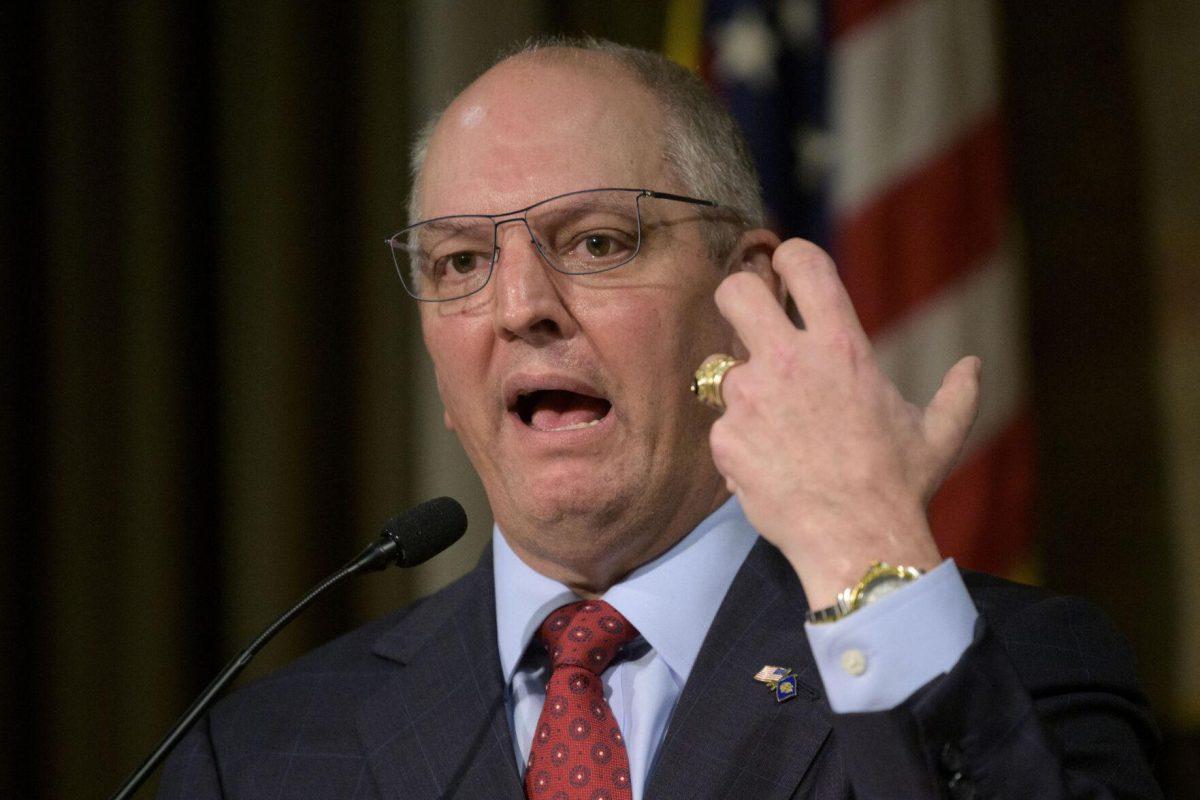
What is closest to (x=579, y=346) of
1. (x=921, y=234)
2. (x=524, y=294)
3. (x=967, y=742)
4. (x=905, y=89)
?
(x=524, y=294)

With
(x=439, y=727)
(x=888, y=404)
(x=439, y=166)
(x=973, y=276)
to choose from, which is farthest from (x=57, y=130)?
(x=888, y=404)

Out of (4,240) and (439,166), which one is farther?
(4,240)

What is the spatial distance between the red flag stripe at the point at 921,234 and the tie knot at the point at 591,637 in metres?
1.27

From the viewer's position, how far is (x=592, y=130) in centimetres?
A: 162

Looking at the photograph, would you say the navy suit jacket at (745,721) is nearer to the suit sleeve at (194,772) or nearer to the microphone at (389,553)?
the suit sleeve at (194,772)

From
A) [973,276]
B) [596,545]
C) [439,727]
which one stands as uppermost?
[973,276]

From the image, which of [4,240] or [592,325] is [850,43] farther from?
[4,240]

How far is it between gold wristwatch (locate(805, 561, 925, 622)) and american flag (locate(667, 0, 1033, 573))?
60.5 inches

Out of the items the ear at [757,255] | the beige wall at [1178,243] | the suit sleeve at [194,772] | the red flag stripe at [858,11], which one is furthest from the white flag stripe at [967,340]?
the suit sleeve at [194,772]

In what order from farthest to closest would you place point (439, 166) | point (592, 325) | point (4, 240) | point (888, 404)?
point (4, 240) → point (439, 166) → point (592, 325) → point (888, 404)

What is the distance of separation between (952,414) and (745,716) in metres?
0.46

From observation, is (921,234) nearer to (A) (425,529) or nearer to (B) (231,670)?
(A) (425,529)

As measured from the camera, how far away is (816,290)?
1176 millimetres

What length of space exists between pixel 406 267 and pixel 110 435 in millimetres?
747
